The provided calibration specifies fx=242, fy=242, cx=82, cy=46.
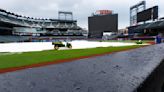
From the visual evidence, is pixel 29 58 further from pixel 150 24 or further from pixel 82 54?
pixel 150 24

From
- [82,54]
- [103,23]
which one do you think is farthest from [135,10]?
[82,54]

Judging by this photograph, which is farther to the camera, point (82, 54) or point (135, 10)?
point (135, 10)

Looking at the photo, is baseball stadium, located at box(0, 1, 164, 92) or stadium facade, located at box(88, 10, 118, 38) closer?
baseball stadium, located at box(0, 1, 164, 92)

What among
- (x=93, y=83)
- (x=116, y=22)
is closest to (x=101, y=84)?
(x=93, y=83)

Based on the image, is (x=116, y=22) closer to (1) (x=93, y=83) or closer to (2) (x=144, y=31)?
(2) (x=144, y=31)

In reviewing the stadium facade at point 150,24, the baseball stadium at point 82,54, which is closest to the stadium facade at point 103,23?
the baseball stadium at point 82,54

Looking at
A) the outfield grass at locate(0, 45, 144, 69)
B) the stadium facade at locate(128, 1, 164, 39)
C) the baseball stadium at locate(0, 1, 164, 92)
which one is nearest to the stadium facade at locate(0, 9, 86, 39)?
the baseball stadium at locate(0, 1, 164, 92)

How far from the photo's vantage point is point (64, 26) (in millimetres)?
121125

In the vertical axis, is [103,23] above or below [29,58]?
above

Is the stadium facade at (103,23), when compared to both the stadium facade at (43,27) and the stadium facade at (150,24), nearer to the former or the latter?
the stadium facade at (150,24)

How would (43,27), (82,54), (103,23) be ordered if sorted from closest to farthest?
(82,54), (103,23), (43,27)

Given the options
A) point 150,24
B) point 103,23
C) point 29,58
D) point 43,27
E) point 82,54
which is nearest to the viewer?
point 29,58

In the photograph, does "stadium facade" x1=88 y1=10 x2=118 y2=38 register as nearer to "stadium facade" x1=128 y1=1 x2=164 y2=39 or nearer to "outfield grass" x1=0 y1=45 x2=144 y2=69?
"stadium facade" x1=128 y1=1 x2=164 y2=39

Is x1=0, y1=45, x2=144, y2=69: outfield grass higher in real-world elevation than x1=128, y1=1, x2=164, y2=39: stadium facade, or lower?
lower
